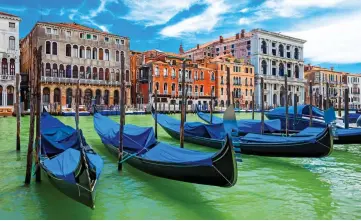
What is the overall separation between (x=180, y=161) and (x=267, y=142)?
2.89 metres

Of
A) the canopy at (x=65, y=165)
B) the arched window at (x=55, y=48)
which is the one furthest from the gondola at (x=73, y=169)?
the arched window at (x=55, y=48)

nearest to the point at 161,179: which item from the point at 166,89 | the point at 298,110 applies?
the point at 298,110

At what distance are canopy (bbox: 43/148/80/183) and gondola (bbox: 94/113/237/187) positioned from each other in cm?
103

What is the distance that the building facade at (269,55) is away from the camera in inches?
1391

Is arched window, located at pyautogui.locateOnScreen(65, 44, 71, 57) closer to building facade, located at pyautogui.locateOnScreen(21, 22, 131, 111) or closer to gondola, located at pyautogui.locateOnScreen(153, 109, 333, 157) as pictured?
building facade, located at pyautogui.locateOnScreen(21, 22, 131, 111)

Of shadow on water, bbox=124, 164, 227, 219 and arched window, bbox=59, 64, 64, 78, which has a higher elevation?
arched window, bbox=59, 64, 64, 78

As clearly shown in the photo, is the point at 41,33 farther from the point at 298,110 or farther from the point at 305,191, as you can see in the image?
the point at 305,191

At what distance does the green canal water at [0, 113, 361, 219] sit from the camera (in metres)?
3.62

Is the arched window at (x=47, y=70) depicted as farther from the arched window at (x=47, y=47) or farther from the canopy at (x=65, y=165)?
the canopy at (x=65, y=165)

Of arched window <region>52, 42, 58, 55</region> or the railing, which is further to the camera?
arched window <region>52, 42, 58, 55</region>

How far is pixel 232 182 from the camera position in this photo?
11.8 ft

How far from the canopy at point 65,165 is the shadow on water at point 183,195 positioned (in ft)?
3.32

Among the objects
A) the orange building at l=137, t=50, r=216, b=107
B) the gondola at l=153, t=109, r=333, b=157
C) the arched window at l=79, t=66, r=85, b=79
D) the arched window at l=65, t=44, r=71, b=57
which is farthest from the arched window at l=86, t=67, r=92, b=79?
the gondola at l=153, t=109, r=333, b=157

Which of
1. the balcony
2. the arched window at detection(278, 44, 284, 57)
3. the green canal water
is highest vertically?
the arched window at detection(278, 44, 284, 57)
